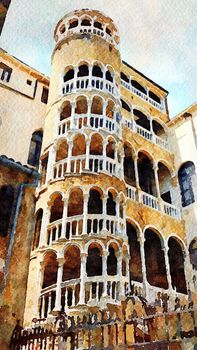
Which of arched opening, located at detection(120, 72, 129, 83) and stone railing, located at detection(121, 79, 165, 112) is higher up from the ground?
arched opening, located at detection(120, 72, 129, 83)

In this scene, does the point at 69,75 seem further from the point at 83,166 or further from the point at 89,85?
the point at 83,166

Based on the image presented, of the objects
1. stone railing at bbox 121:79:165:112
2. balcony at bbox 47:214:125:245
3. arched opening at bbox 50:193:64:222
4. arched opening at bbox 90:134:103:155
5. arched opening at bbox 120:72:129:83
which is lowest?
balcony at bbox 47:214:125:245

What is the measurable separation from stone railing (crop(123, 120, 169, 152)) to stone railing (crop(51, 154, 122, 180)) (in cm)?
476

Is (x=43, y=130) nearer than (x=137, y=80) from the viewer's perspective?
Yes

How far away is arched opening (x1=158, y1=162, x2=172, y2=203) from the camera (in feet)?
74.0

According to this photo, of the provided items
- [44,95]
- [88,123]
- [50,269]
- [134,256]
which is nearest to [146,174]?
[134,256]

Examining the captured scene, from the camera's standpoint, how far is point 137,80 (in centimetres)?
2638

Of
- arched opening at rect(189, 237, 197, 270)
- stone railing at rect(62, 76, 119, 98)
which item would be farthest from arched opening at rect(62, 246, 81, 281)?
stone railing at rect(62, 76, 119, 98)

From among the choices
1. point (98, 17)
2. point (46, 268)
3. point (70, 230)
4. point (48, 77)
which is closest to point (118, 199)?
point (70, 230)

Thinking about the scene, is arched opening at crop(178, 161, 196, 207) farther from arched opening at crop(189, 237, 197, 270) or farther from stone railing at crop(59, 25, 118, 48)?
stone railing at crop(59, 25, 118, 48)

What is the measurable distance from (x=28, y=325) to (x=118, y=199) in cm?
698

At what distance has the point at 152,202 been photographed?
19984 mm

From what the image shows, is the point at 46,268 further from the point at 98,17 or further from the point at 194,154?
the point at 98,17

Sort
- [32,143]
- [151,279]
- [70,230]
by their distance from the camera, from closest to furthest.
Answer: [70,230] < [151,279] < [32,143]
